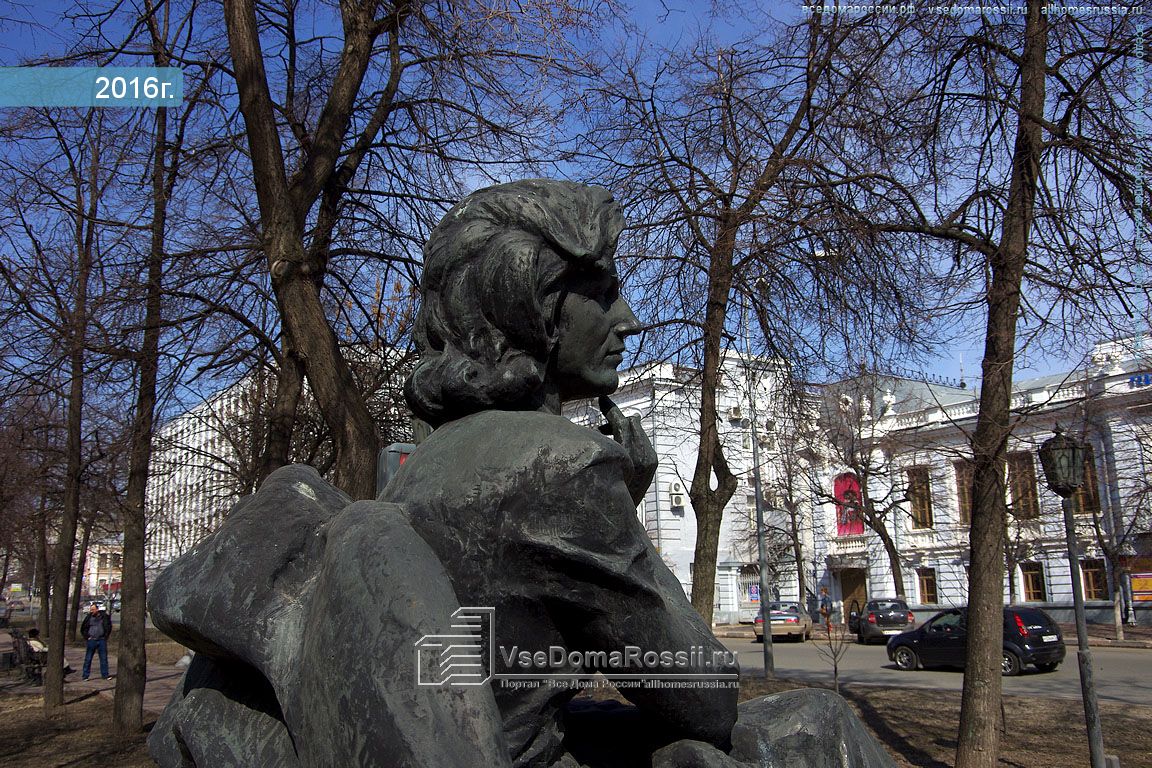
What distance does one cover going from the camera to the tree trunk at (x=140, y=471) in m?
9.59

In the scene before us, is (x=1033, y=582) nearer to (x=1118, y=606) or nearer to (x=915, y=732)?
(x=1118, y=606)

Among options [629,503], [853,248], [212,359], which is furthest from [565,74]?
[629,503]

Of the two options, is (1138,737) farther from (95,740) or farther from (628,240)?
(95,740)

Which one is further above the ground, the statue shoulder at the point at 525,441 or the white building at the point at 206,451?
the white building at the point at 206,451

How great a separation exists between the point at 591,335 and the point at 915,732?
10885mm

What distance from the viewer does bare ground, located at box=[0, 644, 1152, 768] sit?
983 centimetres

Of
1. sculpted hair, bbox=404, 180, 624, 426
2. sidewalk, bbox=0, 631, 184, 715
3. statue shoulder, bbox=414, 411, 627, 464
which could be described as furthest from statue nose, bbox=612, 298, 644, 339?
sidewalk, bbox=0, 631, 184, 715

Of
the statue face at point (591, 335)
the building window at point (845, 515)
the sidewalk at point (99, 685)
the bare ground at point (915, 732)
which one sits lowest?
the sidewalk at point (99, 685)

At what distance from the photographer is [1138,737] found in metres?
10.3

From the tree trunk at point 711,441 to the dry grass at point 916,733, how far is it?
2767 millimetres

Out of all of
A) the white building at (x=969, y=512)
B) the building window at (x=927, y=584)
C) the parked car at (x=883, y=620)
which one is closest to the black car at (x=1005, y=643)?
the white building at (x=969, y=512)

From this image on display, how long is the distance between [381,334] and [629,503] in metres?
9.40

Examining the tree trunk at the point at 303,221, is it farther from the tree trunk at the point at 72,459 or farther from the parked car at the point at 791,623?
the parked car at the point at 791,623

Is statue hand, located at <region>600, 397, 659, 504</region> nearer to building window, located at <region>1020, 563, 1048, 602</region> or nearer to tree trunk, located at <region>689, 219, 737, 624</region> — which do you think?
tree trunk, located at <region>689, 219, 737, 624</region>
